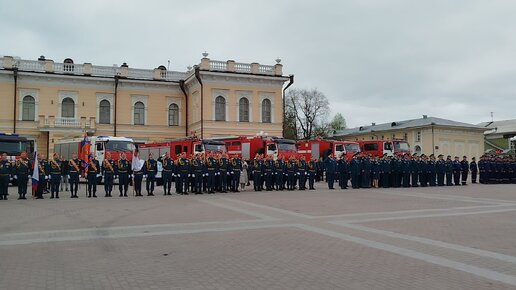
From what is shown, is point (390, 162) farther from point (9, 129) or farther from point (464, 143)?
point (464, 143)

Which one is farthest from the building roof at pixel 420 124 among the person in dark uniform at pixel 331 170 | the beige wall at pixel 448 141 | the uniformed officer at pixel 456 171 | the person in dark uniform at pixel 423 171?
the person in dark uniform at pixel 331 170

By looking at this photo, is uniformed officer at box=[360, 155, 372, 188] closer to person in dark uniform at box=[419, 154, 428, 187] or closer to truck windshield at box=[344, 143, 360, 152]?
person in dark uniform at box=[419, 154, 428, 187]

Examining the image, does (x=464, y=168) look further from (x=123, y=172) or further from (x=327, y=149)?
(x=123, y=172)

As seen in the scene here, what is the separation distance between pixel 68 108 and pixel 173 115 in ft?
30.5

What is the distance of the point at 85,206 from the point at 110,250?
747 cm

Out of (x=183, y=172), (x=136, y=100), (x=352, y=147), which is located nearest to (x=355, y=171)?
(x=183, y=172)

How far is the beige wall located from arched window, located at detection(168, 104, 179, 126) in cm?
3274

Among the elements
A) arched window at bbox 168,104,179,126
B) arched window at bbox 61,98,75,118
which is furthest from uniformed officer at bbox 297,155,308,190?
arched window at bbox 61,98,75,118

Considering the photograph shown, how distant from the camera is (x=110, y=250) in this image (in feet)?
25.0

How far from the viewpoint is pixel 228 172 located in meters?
21.2

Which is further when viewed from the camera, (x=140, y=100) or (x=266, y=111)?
(x=266, y=111)

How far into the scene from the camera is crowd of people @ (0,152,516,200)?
18125mm

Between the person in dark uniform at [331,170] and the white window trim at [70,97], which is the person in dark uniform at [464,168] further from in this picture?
the white window trim at [70,97]

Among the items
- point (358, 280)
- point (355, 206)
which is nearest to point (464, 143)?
point (355, 206)
